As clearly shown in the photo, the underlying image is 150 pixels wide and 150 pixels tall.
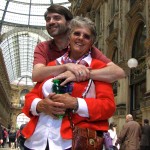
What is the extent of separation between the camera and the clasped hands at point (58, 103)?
2424mm

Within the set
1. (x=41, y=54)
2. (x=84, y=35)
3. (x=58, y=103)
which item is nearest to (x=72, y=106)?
(x=58, y=103)

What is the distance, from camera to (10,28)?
59.2 metres

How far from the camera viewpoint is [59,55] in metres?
3.04

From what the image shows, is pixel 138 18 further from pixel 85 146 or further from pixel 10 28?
pixel 10 28

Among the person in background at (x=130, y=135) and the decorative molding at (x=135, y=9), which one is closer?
the person in background at (x=130, y=135)

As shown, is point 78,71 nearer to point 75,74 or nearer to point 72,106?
point 75,74

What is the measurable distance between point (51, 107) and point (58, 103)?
0.06 meters

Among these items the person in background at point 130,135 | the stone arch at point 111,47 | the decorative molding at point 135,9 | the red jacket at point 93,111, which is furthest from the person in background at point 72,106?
the stone arch at point 111,47

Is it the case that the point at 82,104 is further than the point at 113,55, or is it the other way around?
the point at 113,55

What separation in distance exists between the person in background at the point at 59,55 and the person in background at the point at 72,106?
5cm

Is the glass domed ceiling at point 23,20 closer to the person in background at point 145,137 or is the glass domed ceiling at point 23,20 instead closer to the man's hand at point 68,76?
the person in background at point 145,137

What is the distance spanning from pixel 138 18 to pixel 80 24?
574 inches

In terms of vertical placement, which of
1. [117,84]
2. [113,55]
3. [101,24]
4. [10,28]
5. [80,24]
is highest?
[10,28]

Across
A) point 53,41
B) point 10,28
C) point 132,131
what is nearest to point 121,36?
point 132,131
